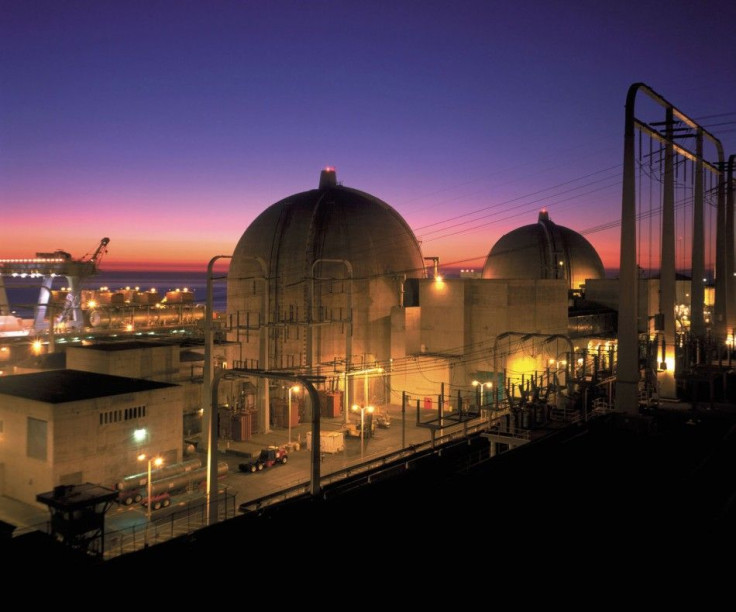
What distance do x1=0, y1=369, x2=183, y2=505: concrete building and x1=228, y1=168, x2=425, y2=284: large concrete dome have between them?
52.0 feet

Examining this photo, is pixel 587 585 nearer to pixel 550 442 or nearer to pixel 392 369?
pixel 550 442

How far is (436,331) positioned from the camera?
39156 mm

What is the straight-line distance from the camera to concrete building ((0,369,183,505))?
21.2 metres

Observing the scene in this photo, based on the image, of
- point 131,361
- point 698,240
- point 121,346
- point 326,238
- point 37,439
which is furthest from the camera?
point 326,238

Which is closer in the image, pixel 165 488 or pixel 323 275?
pixel 165 488

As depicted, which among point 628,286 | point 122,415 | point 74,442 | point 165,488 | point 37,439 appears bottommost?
point 165,488

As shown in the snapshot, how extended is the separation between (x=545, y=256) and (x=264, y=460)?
3519 centimetres

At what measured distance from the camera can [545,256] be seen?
53.4m

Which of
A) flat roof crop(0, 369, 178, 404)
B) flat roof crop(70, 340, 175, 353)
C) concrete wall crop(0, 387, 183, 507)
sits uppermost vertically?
flat roof crop(70, 340, 175, 353)

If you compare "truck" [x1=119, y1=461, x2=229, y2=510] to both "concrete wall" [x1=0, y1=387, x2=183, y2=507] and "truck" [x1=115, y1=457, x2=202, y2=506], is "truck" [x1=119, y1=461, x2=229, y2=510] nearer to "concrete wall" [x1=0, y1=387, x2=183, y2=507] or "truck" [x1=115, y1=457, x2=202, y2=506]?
"truck" [x1=115, y1=457, x2=202, y2=506]

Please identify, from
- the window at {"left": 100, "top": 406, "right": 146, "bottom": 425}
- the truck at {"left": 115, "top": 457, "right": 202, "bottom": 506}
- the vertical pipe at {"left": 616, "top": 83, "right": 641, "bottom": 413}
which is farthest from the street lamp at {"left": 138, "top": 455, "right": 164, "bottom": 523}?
the vertical pipe at {"left": 616, "top": 83, "right": 641, "bottom": 413}

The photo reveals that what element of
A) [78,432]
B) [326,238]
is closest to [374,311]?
[326,238]

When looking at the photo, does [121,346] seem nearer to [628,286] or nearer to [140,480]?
[140,480]

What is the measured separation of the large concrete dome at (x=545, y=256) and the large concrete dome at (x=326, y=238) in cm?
1288
